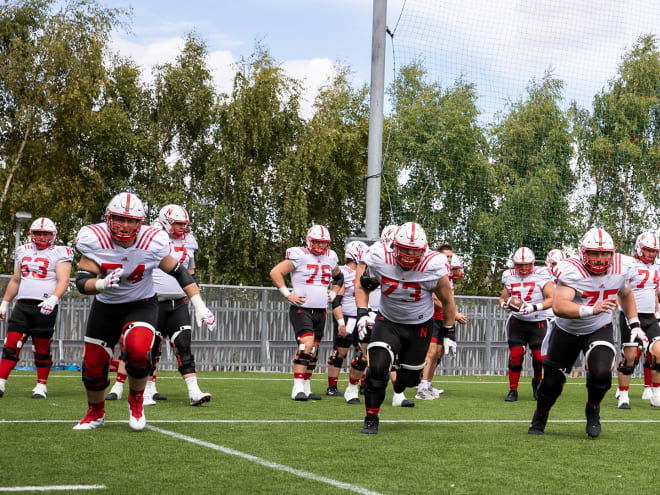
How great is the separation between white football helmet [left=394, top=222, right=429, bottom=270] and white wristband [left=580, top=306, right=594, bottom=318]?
1.46 metres

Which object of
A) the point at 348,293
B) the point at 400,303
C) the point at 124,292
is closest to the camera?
the point at 124,292

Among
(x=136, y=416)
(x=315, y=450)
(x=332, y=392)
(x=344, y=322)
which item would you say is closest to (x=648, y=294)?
(x=344, y=322)

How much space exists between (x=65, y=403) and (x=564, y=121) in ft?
71.4

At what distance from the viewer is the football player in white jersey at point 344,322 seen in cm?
1207

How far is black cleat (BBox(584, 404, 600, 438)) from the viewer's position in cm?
793

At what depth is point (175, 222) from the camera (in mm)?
10586

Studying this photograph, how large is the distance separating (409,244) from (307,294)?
13.4 ft

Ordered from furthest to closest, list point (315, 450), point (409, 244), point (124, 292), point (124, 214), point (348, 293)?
1. point (348, 293)
2. point (409, 244)
3. point (124, 292)
4. point (124, 214)
5. point (315, 450)

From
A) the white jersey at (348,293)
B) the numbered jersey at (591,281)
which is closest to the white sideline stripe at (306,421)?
the numbered jersey at (591,281)

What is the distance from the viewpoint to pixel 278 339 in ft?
60.4

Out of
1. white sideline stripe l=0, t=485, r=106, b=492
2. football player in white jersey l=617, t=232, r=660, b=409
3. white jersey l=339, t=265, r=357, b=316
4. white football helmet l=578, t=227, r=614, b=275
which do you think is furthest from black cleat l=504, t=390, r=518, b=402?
white sideline stripe l=0, t=485, r=106, b=492

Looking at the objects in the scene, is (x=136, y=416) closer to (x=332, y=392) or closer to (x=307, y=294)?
(x=307, y=294)

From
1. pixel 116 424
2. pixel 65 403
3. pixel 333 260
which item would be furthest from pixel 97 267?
pixel 333 260

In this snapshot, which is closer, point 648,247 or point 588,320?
point 588,320
